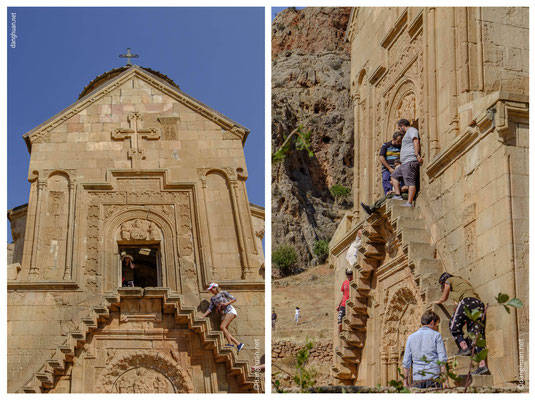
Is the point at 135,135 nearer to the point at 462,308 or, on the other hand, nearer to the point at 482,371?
the point at 462,308

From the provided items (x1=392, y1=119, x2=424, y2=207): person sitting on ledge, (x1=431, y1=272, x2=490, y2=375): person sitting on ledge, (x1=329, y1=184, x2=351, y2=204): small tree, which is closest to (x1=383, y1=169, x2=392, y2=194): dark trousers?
(x1=392, y1=119, x2=424, y2=207): person sitting on ledge

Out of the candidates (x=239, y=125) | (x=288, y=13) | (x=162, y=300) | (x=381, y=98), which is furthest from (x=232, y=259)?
(x=288, y=13)

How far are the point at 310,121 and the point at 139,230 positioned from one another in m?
37.2

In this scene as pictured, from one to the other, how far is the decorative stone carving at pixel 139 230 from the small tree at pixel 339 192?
3595 cm

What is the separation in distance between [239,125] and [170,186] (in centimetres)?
175

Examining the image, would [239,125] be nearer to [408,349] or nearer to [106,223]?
[106,223]

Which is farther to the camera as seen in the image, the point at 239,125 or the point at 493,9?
the point at 239,125

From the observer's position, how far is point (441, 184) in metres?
12.9

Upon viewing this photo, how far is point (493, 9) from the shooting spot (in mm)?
13148

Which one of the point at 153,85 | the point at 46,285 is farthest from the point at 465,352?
the point at 153,85

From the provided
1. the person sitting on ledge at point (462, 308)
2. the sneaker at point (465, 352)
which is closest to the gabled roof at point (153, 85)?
the person sitting on ledge at point (462, 308)

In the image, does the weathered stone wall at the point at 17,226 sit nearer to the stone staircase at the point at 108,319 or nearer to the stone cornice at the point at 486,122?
the stone staircase at the point at 108,319

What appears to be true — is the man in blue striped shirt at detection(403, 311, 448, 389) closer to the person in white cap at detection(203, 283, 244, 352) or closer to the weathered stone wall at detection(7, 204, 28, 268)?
the person in white cap at detection(203, 283, 244, 352)
